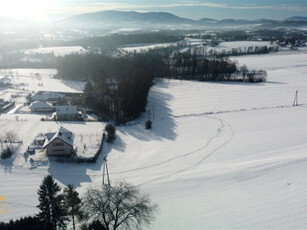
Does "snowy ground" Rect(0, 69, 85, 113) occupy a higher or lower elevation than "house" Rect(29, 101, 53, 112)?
higher

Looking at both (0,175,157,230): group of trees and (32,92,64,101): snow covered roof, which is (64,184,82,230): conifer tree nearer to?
(0,175,157,230): group of trees


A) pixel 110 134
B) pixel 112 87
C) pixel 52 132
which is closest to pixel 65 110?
pixel 52 132

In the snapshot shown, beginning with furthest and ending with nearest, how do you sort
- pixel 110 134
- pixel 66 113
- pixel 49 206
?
pixel 66 113
pixel 110 134
pixel 49 206

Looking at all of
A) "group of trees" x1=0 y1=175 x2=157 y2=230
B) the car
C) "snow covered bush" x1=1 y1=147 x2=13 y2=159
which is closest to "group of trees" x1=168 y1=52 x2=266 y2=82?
the car

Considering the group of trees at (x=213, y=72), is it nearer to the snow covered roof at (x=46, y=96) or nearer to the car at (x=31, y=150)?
the snow covered roof at (x=46, y=96)

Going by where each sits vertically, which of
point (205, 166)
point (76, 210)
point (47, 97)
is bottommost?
point (205, 166)

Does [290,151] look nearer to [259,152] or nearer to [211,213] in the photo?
[259,152]

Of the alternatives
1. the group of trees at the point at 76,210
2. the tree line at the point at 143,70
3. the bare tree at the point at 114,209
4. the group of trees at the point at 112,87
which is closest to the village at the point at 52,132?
the group of trees at the point at 112,87

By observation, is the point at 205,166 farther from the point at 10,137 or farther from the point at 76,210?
the point at 10,137

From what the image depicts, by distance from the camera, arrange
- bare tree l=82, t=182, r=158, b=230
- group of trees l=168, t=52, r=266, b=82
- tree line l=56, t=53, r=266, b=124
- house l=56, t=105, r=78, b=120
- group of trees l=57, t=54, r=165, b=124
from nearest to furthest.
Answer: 1. bare tree l=82, t=182, r=158, b=230
2. house l=56, t=105, r=78, b=120
3. group of trees l=57, t=54, r=165, b=124
4. tree line l=56, t=53, r=266, b=124
5. group of trees l=168, t=52, r=266, b=82
